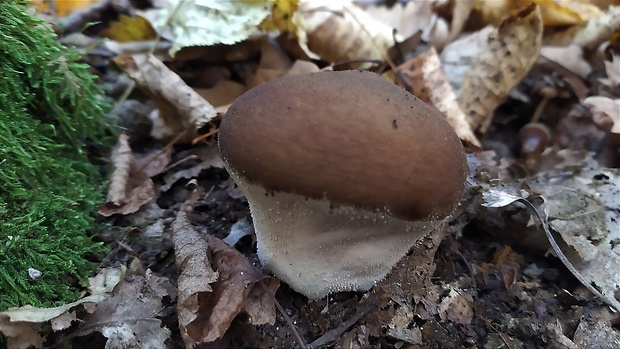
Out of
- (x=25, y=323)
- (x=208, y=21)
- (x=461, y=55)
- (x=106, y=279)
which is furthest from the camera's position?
(x=461, y=55)

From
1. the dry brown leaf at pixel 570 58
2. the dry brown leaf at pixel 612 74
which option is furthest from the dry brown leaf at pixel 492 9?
the dry brown leaf at pixel 612 74

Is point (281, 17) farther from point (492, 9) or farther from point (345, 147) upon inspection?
point (345, 147)

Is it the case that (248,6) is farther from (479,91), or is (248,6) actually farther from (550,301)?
(550,301)

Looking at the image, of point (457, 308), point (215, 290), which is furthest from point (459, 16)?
point (215, 290)

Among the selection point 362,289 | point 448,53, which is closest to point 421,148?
Answer: point 362,289

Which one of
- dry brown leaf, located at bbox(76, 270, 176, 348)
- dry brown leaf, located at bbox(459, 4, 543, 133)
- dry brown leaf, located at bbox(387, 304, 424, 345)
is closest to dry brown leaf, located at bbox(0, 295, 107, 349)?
dry brown leaf, located at bbox(76, 270, 176, 348)

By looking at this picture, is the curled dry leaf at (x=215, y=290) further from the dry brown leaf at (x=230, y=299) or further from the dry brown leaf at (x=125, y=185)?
the dry brown leaf at (x=125, y=185)
